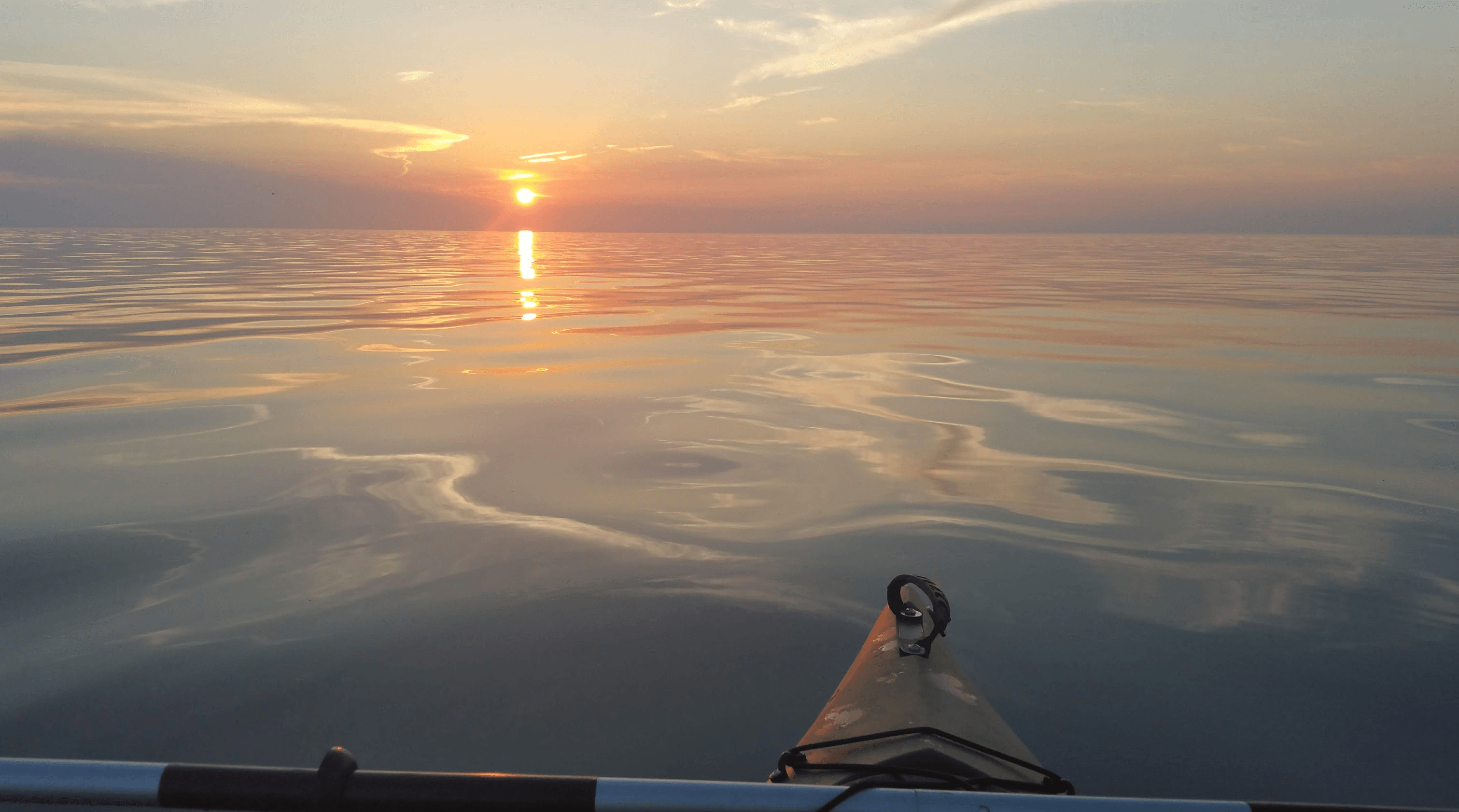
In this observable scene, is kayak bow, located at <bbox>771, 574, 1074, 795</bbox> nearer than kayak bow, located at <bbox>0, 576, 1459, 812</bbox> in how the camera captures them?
No

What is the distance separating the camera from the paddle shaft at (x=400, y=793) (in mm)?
1459

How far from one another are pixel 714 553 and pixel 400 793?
311cm

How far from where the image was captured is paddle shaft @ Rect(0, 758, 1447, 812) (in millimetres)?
1459

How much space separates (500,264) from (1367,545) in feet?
138

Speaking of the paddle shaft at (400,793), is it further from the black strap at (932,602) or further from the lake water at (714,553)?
the lake water at (714,553)

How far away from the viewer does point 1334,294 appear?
21.5 meters

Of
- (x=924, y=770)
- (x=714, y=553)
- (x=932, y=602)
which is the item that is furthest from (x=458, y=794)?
(x=714, y=553)

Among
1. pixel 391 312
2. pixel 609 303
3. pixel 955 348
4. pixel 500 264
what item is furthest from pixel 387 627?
pixel 500 264

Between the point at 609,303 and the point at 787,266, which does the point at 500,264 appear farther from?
the point at 609,303

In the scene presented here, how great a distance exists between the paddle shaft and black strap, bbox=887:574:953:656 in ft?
3.30

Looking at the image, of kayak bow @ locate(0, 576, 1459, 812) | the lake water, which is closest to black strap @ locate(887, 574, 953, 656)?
the lake water

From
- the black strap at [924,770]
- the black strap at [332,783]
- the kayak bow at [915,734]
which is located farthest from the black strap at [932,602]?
the black strap at [332,783]

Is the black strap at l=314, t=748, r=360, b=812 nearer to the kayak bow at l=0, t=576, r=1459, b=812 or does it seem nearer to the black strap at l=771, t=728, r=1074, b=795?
the kayak bow at l=0, t=576, r=1459, b=812

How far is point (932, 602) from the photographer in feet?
8.75
